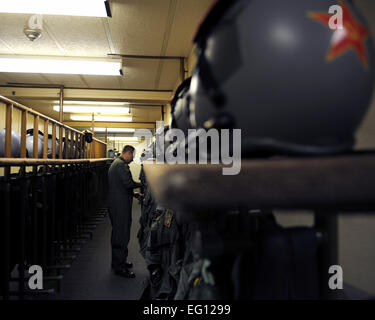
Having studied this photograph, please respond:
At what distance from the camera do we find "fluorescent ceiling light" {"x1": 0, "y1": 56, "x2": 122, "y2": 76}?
460 cm

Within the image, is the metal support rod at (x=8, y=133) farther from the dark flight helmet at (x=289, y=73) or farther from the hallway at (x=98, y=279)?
the dark flight helmet at (x=289, y=73)

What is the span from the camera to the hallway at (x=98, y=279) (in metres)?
3.18

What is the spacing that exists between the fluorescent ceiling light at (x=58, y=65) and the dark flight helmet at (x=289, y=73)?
14.8 feet

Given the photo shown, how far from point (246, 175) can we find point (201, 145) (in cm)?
23

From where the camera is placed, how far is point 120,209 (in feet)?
13.2

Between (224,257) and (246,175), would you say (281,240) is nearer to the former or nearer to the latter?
(224,257)

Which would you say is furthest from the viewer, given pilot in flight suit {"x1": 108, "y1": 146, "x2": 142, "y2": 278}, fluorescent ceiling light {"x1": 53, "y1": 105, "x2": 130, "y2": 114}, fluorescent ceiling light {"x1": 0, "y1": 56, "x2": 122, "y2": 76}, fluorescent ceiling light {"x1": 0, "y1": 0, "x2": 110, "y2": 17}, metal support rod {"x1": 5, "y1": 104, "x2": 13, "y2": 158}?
fluorescent ceiling light {"x1": 53, "y1": 105, "x2": 130, "y2": 114}

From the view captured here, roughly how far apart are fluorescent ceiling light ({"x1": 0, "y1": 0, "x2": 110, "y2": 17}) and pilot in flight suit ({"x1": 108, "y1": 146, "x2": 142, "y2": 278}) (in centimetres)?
185
